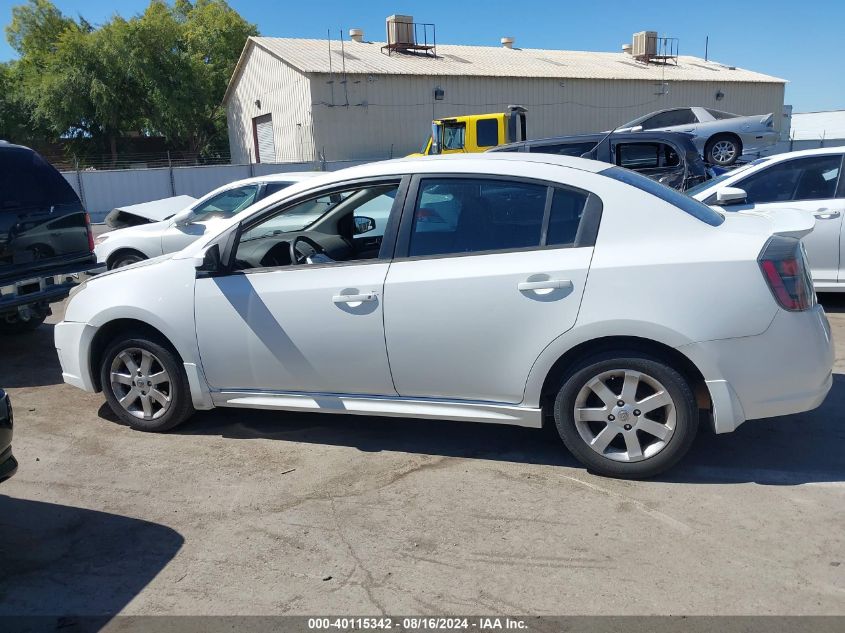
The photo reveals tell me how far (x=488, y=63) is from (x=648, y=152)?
2672 cm

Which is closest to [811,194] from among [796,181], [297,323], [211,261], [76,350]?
[796,181]

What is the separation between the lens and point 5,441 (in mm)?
3398

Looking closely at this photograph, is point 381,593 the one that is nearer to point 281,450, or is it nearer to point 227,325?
point 281,450

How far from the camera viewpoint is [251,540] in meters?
3.47

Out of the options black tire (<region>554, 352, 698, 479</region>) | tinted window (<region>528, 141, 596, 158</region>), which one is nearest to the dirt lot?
black tire (<region>554, 352, 698, 479</region>)

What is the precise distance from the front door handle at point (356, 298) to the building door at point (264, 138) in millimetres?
31371

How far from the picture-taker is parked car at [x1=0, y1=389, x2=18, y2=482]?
3377 mm

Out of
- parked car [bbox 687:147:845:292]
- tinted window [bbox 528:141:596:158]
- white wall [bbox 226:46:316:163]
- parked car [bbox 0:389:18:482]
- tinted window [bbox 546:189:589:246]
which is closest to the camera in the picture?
parked car [bbox 0:389:18:482]

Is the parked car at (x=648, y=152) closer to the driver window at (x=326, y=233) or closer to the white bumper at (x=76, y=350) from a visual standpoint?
the driver window at (x=326, y=233)

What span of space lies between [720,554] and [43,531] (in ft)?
10.6

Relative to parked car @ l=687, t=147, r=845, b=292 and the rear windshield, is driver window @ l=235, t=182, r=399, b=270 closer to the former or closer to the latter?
the rear windshield

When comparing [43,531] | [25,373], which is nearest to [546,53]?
[25,373]

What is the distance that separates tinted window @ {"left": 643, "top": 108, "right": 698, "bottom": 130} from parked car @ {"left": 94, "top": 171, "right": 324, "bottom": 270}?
11589mm

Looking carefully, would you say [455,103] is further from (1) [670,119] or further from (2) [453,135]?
(1) [670,119]
